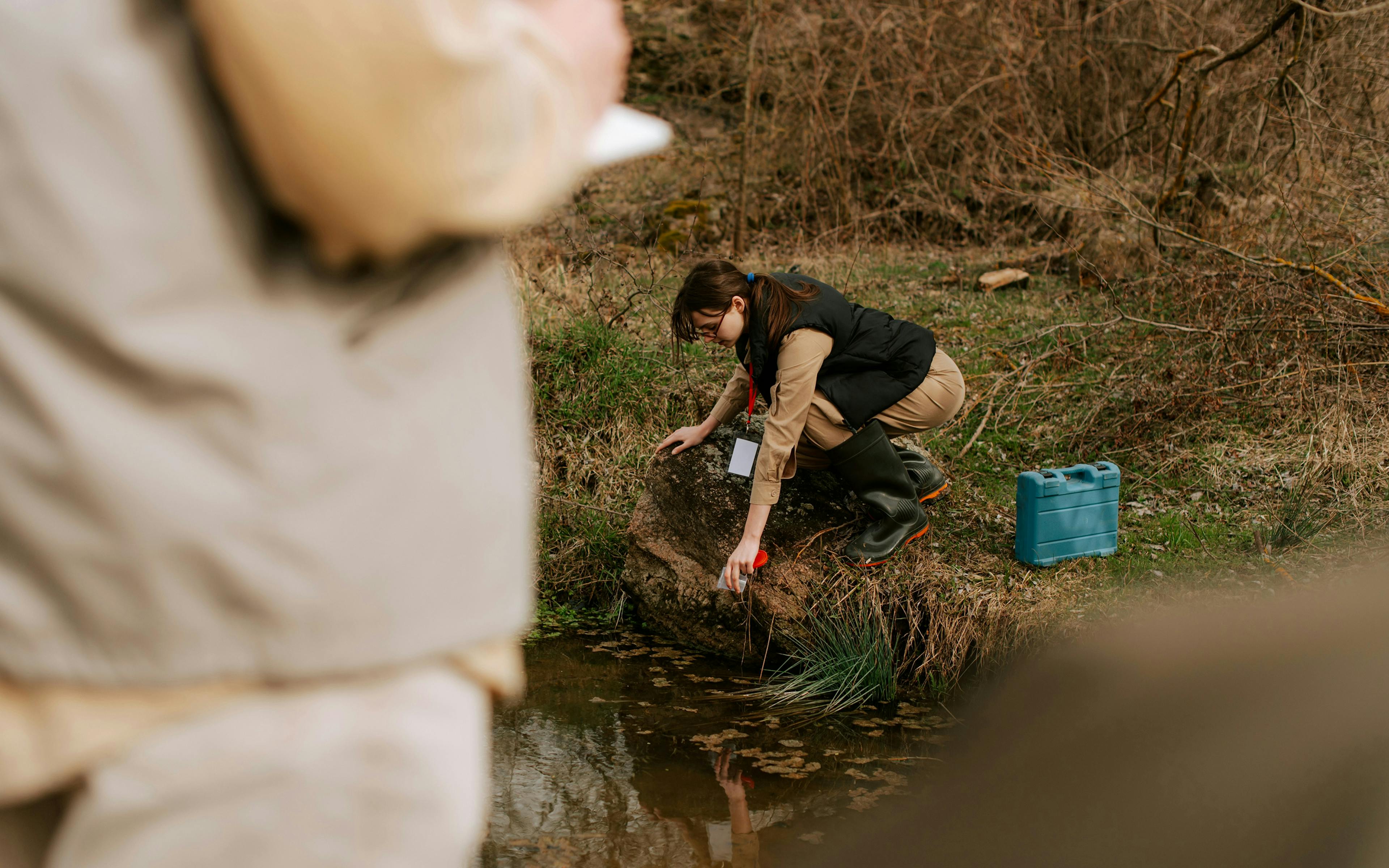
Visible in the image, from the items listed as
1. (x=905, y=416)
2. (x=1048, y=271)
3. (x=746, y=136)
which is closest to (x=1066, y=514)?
(x=905, y=416)

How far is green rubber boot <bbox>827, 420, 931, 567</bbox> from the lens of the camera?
13.1 ft

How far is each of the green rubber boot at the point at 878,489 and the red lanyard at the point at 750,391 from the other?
0.36 meters

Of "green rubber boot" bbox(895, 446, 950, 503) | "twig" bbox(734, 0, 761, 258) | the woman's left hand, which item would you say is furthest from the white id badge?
"twig" bbox(734, 0, 761, 258)

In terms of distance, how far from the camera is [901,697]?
3.94 metres

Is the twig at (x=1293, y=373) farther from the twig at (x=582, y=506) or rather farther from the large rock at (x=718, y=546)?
the twig at (x=582, y=506)

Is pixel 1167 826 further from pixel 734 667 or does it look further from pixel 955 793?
pixel 734 667

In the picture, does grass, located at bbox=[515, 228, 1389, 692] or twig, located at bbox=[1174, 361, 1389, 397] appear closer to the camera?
grass, located at bbox=[515, 228, 1389, 692]

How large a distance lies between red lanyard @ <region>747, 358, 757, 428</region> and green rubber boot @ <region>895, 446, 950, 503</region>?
690 millimetres

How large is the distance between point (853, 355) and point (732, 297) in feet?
1.85

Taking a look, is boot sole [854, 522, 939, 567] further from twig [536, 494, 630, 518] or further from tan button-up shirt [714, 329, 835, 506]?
twig [536, 494, 630, 518]

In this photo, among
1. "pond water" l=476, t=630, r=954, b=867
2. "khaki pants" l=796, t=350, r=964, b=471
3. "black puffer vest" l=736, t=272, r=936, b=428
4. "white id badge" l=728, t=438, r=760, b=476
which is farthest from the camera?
"white id badge" l=728, t=438, r=760, b=476

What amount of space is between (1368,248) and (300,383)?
5.86 meters

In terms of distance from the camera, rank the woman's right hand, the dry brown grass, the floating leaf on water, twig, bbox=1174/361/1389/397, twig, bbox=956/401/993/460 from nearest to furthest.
A: the floating leaf on water, the dry brown grass, the woman's right hand, twig, bbox=1174/361/1389/397, twig, bbox=956/401/993/460

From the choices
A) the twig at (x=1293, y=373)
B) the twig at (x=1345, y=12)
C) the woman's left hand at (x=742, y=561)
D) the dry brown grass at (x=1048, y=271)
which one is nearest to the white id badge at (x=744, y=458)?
the woman's left hand at (x=742, y=561)
